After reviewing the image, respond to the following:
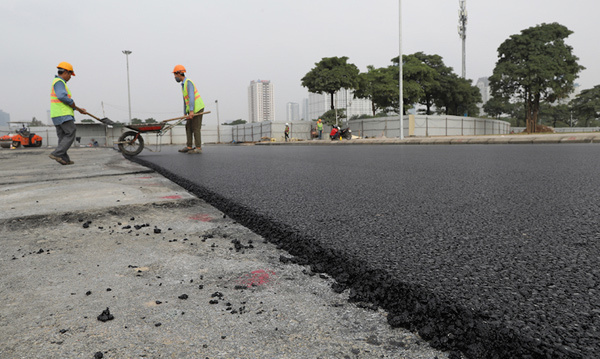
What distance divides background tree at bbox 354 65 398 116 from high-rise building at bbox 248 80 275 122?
8841 cm

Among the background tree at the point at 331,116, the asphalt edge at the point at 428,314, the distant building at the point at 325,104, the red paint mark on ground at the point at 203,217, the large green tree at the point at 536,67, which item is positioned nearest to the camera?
the asphalt edge at the point at 428,314

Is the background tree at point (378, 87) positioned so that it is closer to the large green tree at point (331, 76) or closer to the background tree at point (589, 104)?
the large green tree at point (331, 76)

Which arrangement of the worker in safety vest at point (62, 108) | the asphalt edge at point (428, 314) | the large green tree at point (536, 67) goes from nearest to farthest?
the asphalt edge at point (428, 314)
the worker in safety vest at point (62, 108)
the large green tree at point (536, 67)

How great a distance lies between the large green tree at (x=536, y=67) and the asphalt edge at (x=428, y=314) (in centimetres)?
3743

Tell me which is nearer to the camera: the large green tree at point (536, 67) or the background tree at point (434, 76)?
the large green tree at point (536, 67)

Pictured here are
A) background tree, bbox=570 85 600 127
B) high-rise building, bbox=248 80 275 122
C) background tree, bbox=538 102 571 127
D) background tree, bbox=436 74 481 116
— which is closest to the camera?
background tree, bbox=436 74 481 116

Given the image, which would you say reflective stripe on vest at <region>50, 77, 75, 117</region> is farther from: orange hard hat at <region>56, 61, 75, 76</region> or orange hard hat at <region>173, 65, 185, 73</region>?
orange hard hat at <region>173, 65, 185, 73</region>

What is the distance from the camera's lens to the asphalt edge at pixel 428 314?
90cm

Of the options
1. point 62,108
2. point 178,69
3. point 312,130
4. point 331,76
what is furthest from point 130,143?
point 312,130

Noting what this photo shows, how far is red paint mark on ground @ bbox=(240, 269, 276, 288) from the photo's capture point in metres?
1.36

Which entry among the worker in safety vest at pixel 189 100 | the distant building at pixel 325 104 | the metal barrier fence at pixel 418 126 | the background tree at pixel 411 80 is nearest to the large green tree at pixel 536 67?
the metal barrier fence at pixel 418 126

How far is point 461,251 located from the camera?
1553 mm

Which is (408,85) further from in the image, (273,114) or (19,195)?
(273,114)

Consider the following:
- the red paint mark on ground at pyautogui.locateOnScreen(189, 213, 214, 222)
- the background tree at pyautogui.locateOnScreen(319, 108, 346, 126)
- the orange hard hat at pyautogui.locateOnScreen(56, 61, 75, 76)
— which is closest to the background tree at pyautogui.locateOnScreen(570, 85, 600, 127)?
the background tree at pyautogui.locateOnScreen(319, 108, 346, 126)
